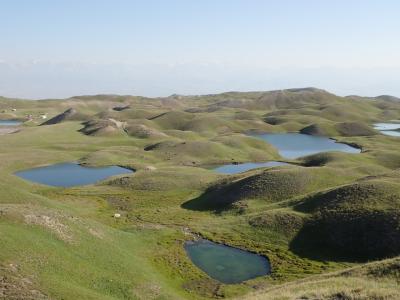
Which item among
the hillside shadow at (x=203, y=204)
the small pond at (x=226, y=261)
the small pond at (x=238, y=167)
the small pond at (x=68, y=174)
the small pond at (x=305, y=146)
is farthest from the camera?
the small pond at (x=305, y=146)

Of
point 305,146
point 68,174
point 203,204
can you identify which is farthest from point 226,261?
point 305,146

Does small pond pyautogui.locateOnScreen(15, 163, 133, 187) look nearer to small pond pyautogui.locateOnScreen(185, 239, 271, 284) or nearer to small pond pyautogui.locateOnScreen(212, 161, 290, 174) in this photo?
small pond pyautogui.locateOnScreen(212, 161, 290, 174)

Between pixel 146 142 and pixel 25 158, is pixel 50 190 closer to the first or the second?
pixel 25 158

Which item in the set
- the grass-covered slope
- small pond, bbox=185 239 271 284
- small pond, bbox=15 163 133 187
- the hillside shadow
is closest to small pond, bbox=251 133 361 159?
the grass-covered slope

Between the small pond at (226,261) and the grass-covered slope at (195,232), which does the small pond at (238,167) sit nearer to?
the grass-covered slope at (195,232)

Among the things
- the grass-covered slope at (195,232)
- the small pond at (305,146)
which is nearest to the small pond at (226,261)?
the grass-covered slope at (195,232)

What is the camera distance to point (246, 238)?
6450 cm

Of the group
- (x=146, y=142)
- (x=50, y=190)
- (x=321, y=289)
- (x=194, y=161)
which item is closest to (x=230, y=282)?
(x=321, y=289)

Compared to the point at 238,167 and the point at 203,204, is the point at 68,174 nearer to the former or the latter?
the point at 238,167

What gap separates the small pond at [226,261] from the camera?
5356cm

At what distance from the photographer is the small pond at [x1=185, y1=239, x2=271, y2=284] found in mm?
53562

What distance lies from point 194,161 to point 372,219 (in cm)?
7701

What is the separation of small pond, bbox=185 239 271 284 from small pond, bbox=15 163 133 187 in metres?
52.9

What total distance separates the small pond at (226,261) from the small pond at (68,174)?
52.9 meters
